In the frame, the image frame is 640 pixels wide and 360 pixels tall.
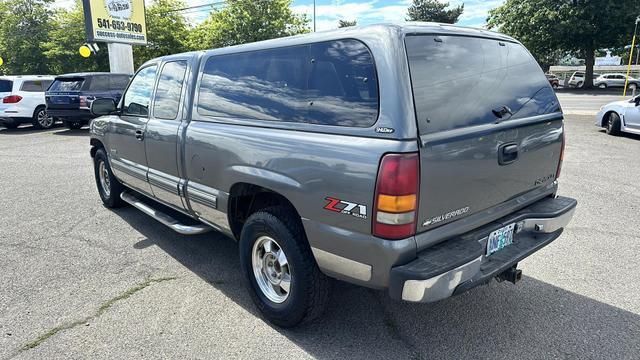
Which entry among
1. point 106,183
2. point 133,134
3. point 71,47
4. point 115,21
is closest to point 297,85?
point 133,134

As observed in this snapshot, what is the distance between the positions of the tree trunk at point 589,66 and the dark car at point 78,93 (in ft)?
109

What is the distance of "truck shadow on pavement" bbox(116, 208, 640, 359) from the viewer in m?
2.72

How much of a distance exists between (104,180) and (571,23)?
1317 inches

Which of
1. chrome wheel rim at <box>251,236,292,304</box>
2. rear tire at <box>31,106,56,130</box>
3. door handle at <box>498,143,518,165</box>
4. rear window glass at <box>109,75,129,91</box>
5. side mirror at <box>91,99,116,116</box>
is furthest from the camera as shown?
rear tire at <box>31,106,56,130</box>

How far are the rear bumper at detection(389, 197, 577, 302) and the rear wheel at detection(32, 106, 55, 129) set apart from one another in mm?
15799

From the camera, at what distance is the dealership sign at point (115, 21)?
1653 cm

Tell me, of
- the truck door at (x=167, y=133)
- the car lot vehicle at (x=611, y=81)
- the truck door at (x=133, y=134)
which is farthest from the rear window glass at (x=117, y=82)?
the car lot vehicle at (x=611, y=81)

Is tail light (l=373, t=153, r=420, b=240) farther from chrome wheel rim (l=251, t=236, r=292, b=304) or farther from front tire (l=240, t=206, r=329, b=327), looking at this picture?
chrome wheel rim (l=251, t=236, r=292, b=304)

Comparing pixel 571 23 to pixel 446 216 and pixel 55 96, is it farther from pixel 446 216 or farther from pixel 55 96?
pixel 446 216

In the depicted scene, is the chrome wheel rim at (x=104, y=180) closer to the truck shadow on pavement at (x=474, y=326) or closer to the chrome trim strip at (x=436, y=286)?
the truck shadow on pavement at (x=474, y=326)

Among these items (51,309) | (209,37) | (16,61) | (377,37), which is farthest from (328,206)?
(16,61)

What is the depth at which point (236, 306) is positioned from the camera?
10.8 ft

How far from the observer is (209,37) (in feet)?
103

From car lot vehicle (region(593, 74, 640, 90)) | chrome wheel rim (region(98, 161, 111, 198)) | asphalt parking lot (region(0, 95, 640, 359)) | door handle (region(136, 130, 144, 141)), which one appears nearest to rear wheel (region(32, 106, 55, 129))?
chrome wheel rim (region(98, 161, 111, 198))
